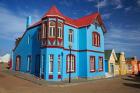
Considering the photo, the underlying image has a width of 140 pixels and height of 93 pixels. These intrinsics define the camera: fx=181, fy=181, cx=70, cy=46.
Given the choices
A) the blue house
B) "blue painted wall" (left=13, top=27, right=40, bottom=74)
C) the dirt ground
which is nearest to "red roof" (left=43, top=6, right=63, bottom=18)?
the blue house

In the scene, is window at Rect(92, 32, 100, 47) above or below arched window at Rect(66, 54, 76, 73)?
above

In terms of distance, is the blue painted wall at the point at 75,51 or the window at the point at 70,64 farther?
the window at the point at 70,64

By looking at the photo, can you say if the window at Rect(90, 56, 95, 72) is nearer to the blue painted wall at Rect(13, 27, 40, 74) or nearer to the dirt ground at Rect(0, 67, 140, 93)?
the blue painted wall at Rect(13, 27, 40, 74)

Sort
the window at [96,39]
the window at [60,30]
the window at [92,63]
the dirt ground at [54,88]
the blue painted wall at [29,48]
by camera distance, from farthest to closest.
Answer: the window at [96,39] < the window at [92,63] < the blue painted wall at [29,48] < the window at [60,30] < the dirt ground at [54,88]

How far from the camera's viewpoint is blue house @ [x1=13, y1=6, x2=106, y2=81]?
23.7 metres

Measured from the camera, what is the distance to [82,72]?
93.6ft

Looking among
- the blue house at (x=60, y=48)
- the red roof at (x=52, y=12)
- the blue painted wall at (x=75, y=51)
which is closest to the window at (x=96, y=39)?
the blue house at (x=60, y=48)

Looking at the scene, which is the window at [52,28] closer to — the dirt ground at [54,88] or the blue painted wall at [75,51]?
the blue painted wall at [75,51]

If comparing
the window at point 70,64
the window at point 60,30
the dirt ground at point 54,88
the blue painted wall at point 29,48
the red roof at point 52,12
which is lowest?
the dirt ground at point 54,88

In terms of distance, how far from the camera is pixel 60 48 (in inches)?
957

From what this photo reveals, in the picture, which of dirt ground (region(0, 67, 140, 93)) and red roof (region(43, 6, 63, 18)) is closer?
dirt ground (region(0, 67, 140, 93))

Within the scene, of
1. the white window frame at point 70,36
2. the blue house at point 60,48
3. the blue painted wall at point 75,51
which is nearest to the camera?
the blue house at point 60,48

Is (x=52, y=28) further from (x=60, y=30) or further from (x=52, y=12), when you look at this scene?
(x=52, y=12)

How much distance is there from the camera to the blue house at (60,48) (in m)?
23.7
